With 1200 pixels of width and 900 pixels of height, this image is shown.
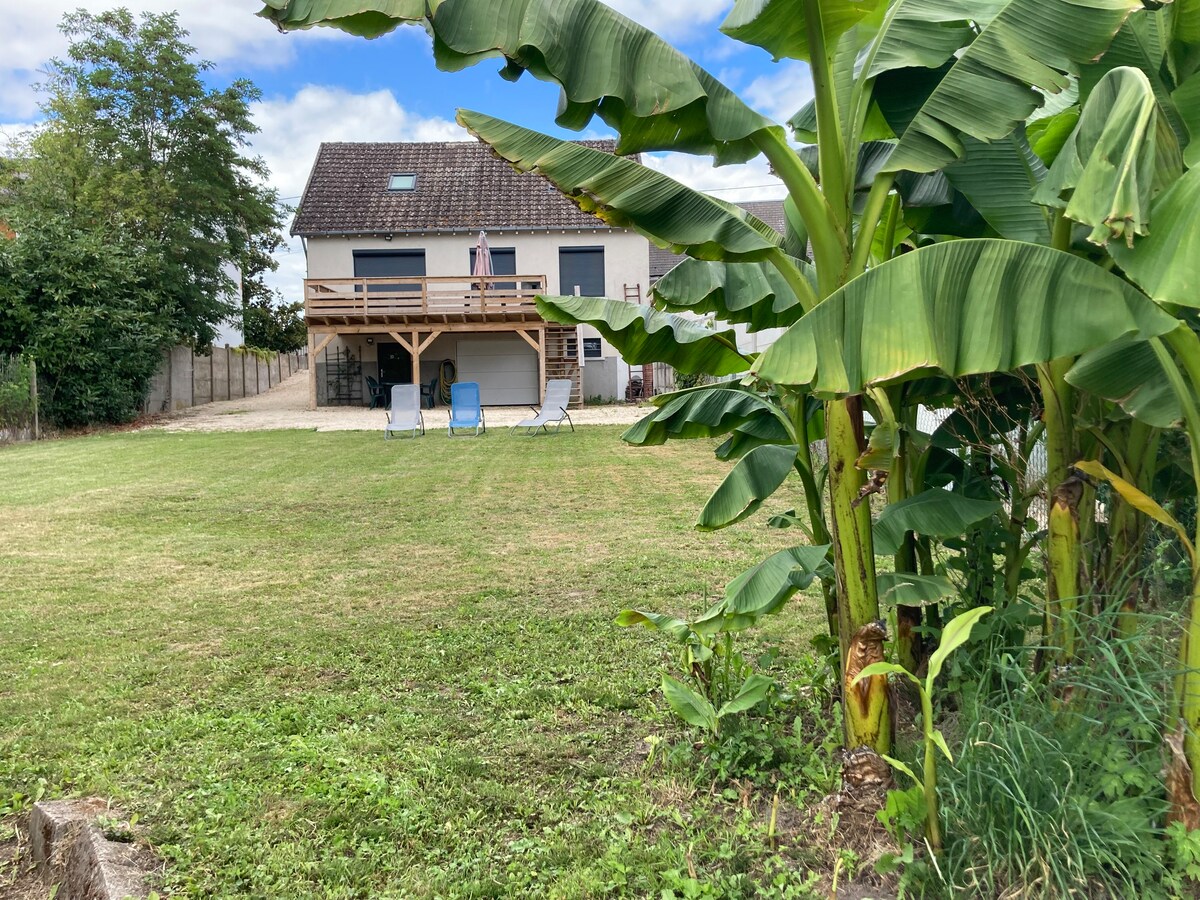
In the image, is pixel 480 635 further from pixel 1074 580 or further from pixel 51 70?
pixel 51 70

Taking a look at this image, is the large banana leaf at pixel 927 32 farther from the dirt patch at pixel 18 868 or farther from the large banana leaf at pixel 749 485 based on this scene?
the dirt patch at pixel 18 868

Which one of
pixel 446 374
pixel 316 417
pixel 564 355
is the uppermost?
pixel 564 355

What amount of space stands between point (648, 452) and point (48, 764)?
10899 mm

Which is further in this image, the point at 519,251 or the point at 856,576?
the point at 519,251

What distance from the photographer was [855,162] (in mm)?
2457

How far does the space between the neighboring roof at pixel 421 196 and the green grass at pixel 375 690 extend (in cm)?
1785

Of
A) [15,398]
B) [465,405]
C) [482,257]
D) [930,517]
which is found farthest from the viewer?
[482,257]

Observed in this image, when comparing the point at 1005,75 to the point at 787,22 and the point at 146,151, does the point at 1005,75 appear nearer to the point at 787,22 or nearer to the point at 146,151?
the point at 787,22

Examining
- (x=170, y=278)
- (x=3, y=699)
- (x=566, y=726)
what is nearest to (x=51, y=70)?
(x=170, y=278)

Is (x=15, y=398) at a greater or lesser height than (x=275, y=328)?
lesser

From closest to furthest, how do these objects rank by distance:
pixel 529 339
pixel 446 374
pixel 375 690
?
pixel 375 690 < pixel 529 339 < pixel 446 374

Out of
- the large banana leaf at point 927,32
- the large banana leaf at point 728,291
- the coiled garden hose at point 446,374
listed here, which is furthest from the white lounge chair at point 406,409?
the large banana leaf at point 927,32

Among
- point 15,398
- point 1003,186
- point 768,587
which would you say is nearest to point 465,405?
point 15,398

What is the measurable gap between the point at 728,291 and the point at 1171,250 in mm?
1626
